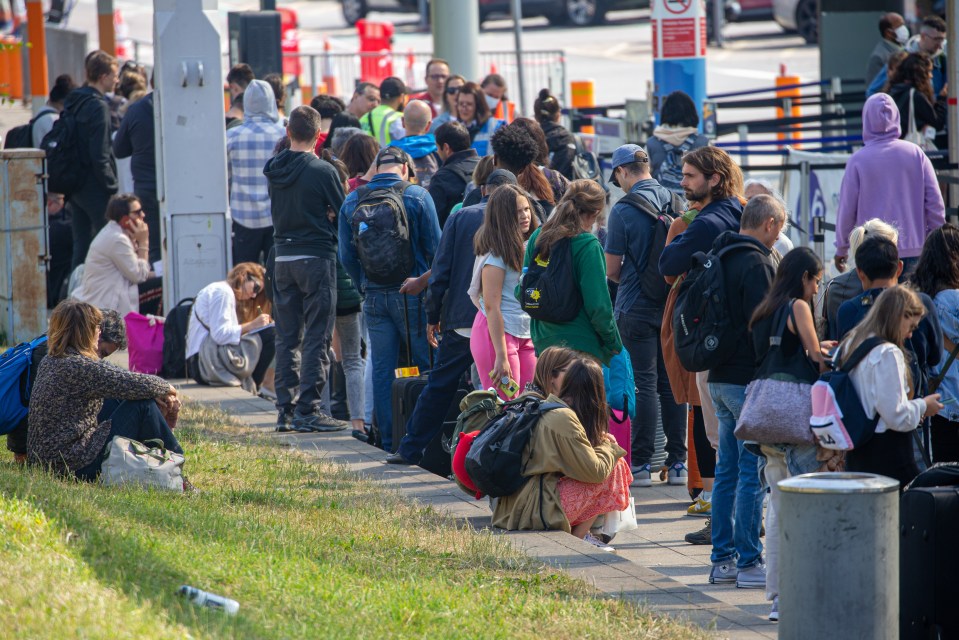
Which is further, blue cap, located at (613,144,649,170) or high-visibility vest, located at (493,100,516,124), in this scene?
high-visibility vest, located at (493,100,516,124)

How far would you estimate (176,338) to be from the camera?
11.3m

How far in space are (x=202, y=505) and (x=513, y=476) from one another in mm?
1554

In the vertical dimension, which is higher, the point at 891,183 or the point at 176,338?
the point at 891,183

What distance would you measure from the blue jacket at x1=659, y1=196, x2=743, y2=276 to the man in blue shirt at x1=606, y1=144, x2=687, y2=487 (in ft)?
3.19

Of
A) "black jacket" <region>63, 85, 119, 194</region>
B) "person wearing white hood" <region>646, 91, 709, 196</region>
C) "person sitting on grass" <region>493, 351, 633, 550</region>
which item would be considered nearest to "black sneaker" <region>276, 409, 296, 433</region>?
"person sitting on grass" <region>493, 351, 633, 550</region>

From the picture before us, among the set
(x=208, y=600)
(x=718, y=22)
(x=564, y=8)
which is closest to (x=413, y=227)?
(x=208, y=600)

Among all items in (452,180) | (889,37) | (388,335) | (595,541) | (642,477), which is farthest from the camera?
(889,37)

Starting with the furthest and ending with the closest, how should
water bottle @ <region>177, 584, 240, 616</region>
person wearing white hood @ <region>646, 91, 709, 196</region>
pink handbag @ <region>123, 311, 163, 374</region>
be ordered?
pink handbag @ <region>123, 311, 163, 374</region> < person wearing white hood @ <region>646, 91, 709, 196</region> < water bottle @ <region>177, 584, 240, 616</region>

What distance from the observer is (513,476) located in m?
6.69

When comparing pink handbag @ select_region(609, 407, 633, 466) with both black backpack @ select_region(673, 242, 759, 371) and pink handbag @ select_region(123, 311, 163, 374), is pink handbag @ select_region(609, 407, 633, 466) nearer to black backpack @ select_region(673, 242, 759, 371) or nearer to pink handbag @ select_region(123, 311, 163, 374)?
black backpack @ select_region(673, 242, 759, 371)

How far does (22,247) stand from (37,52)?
8.92 meters

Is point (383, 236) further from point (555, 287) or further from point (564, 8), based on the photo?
point (564, 8)

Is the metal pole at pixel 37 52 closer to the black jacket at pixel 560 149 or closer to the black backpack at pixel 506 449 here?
the black jacket at pixel 560 149

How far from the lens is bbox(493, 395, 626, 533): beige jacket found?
6555 mm
